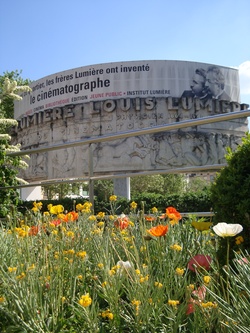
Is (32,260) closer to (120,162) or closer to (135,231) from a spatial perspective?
(135,231)

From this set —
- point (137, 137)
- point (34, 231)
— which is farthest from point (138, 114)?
point (34, 231)

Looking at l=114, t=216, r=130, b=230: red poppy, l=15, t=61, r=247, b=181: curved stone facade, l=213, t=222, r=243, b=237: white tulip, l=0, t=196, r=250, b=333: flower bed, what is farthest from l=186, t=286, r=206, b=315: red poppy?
l=15, t=61, r=247, b=181: curved stone facade

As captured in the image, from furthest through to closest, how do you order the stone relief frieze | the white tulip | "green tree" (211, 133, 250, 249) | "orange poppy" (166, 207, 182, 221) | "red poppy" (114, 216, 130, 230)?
the stone relief frieze → "red poppy" (114, 216, 130, 230) → "orange poppy" (166, 207, 182, 221) → "green tree" (211, 133, 250, 249) → the white tulip

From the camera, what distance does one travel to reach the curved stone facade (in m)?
23.5

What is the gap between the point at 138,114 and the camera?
23531 millimetres

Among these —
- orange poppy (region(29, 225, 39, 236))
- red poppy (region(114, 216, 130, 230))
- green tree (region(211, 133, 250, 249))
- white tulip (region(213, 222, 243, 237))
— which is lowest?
orange poppy (region(29, 225, 39, 236))

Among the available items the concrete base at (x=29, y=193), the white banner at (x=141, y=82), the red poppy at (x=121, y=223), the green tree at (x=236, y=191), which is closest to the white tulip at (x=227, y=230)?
the green tree at (x=236, y=191)

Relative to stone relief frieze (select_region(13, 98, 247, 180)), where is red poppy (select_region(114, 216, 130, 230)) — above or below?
below

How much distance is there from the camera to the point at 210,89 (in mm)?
24984

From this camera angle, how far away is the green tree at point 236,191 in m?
1.78

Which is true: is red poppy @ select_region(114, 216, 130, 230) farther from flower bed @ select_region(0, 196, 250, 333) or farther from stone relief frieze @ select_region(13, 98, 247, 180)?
stone relief frieze @ select_region(13, 98, 247, 180)

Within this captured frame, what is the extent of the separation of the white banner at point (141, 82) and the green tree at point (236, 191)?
2217 cm

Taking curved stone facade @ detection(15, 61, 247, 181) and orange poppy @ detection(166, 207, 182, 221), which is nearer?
A: orange poppy @ detection(166, 207, 182, 221)

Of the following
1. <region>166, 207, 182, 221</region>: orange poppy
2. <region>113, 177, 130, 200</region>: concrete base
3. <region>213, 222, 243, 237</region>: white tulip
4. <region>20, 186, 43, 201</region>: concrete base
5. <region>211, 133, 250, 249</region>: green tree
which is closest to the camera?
<region>213, 222, 243, 237</region>: white tulip
